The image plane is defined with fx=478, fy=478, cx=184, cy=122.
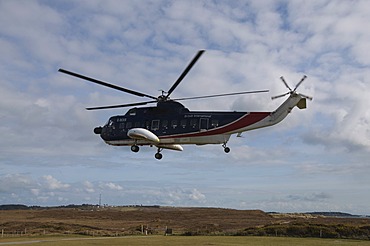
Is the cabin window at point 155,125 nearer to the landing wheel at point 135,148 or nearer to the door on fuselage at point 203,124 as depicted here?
the landing wheel at point 135,148

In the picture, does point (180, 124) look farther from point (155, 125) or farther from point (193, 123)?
point (155, 125)

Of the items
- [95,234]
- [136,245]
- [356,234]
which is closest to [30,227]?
[95,234]

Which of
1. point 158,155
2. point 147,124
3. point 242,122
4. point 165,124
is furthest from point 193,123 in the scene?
point 158,155

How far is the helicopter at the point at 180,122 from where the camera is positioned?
108 feet

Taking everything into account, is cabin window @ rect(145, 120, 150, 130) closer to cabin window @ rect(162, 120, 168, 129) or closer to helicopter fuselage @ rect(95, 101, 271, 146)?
helicopter fuselage @ rect(95, 101, 271, 146)

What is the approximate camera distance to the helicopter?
32.8m

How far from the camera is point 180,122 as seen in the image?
3456cm

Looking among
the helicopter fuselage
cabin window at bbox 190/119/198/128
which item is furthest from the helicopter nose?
cabin window at bbox 190/119/198/128

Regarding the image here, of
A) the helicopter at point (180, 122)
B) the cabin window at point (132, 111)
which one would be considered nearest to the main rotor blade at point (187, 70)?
the helicopter at point (180, 122)

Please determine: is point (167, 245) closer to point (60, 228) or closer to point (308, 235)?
point (308, 235)

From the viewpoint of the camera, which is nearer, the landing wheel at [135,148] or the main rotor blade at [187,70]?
the main rotor blade at [187,70]

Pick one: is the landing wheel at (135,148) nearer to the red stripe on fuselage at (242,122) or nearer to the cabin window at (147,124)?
the cabin window at (147,124)

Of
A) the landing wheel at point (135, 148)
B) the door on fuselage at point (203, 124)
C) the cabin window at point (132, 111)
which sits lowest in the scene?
the landing wheel at point (135, 148)

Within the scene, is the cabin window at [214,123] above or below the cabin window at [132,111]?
below
